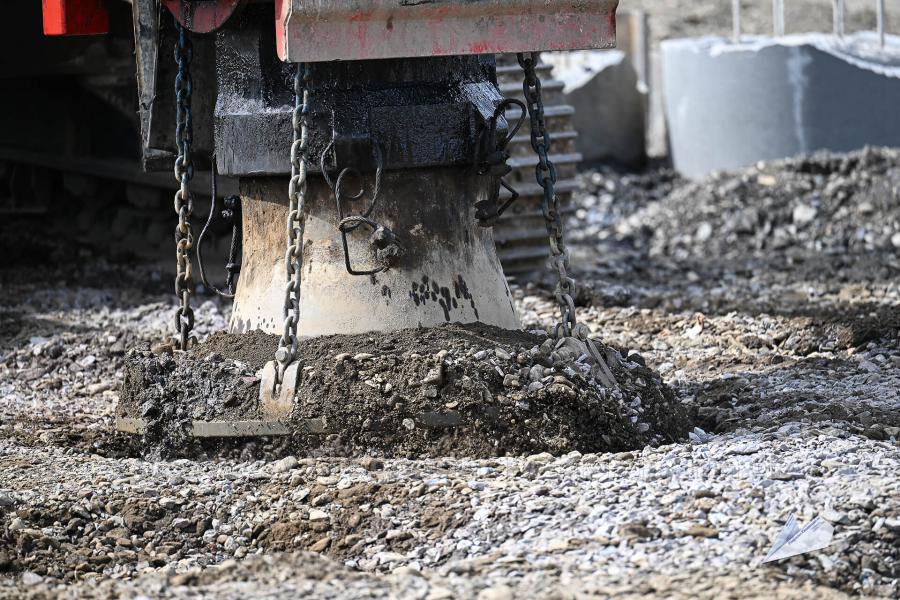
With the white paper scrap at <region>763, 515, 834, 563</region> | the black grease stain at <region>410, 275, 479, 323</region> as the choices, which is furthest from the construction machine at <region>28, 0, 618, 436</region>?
the white paper scrap at <region>763, 515, 834, 563</region>

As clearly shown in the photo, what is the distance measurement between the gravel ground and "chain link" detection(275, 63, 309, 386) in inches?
12.7

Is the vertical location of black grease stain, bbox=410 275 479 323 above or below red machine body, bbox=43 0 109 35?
below

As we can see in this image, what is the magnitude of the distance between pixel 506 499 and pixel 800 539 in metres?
0.82

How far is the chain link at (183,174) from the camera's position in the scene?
4910mm

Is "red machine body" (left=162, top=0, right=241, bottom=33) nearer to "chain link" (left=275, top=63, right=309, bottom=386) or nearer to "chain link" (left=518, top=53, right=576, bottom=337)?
"chain link" (left=275, top=63, right=309, bottom=386)

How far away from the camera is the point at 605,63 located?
13609 millimetres

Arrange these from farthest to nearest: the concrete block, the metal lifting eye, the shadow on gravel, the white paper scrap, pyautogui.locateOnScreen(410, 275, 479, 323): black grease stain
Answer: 1. the concrete block
2. pyautogui.locateOnScreen(410, 275, 479, 323): black grease stain
3. the metal lifting eye
4. the shadow on gravel
5. the white paper scrap

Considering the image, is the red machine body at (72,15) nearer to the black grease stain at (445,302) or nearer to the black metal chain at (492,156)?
the black metal chain at (492,156)

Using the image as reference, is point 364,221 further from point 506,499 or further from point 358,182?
point 506,499

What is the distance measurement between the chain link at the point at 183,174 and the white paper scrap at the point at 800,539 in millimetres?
2389

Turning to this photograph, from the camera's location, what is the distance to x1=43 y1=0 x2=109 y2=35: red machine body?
5055 mm

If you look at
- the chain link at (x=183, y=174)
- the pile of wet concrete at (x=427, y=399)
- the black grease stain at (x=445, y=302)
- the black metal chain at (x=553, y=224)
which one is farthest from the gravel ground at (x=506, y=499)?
the black grease stain at (x=445, y=302)

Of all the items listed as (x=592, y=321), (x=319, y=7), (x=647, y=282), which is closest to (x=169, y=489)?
Answer: (x=319, y=7)

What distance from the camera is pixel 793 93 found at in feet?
37.3
